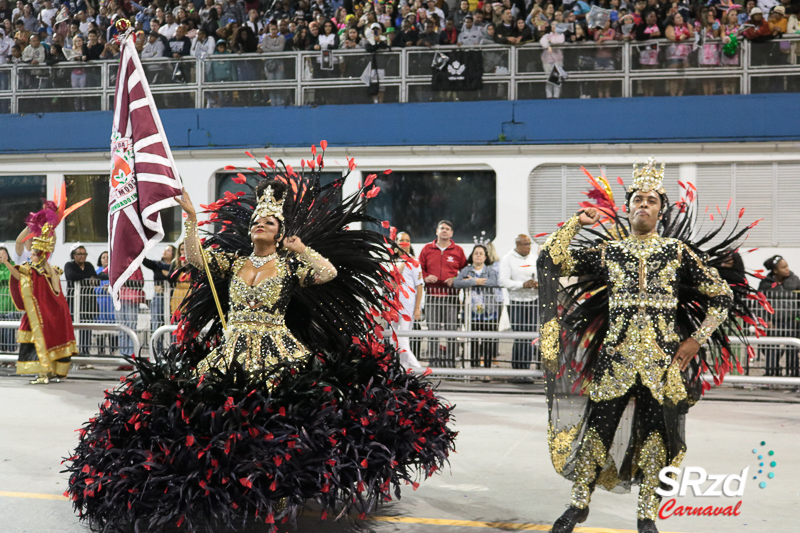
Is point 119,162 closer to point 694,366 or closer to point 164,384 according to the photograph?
point 164,384

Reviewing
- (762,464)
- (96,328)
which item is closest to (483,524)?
(762,464)

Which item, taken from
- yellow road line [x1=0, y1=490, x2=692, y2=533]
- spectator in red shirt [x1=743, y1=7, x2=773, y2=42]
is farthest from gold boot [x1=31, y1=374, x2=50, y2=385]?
spectator in red shirt [x1=743, y1=7, x2=773, y2=42]

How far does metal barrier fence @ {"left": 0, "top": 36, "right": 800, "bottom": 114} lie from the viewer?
13977mm

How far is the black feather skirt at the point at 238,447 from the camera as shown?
4145 mm

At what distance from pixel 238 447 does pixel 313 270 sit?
3.95 feet

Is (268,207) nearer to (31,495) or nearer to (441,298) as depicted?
(31,495)

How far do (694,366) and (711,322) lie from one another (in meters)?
0.39

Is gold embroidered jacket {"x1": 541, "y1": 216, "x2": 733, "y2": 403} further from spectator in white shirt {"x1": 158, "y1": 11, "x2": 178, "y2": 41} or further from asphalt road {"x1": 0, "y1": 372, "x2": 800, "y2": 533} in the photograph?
spectator in white shirt {"x1": 158, "y1": 11, "x2": 178, "y2": 41}

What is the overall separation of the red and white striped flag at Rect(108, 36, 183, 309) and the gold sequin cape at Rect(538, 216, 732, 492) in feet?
8.11

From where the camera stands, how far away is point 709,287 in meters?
4.67

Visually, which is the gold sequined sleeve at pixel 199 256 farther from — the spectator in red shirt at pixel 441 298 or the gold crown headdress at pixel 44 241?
the spectator in red shirt at pixel 441 298

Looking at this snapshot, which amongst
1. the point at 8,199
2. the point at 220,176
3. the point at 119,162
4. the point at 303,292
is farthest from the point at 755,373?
the point at 8,199

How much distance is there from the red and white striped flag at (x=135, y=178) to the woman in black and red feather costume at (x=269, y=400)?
412 mm

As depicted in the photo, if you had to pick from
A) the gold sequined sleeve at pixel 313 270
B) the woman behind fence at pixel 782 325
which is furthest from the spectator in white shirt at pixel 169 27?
the gold sequined sleeve at pixel 313 270
